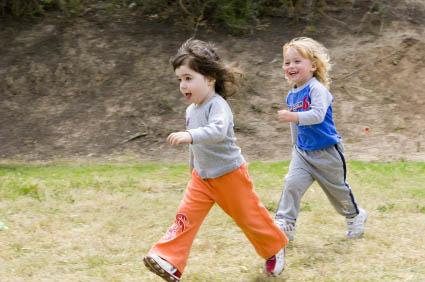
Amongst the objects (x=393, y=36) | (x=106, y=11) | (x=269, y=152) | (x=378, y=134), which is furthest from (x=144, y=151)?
(x=393, y=36)

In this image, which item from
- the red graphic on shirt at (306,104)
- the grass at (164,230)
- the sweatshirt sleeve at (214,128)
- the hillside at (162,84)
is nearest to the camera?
the sweatshirt sleeve at (214,128)

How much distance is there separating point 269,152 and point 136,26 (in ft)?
13.3

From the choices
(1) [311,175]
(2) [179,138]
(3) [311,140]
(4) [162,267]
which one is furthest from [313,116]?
(4) [162,267]

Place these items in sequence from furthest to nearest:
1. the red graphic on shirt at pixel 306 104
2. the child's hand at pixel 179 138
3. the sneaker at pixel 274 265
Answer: the red graphic on shirt at pixel 306 104 < the sneaker at pixel 274 265 < the child's hand at pixel 179 138

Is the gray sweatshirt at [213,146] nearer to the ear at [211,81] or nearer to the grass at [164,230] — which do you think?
the ear at [211,81]

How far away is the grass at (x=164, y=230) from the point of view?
14.3 feet

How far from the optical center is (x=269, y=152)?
9266 mm

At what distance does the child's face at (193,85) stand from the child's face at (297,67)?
852 mm

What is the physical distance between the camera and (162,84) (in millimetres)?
10992

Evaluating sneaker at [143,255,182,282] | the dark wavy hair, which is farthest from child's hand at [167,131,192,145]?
sneaker at [143,255,182,282]

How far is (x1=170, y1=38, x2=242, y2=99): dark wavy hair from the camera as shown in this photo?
393cm

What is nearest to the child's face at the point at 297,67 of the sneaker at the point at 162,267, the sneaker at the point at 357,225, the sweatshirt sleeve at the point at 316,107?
the sweatshirt sleeve at the point at 316,107

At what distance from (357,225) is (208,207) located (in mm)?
1367

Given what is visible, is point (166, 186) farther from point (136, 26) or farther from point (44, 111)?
point (136, 26)
